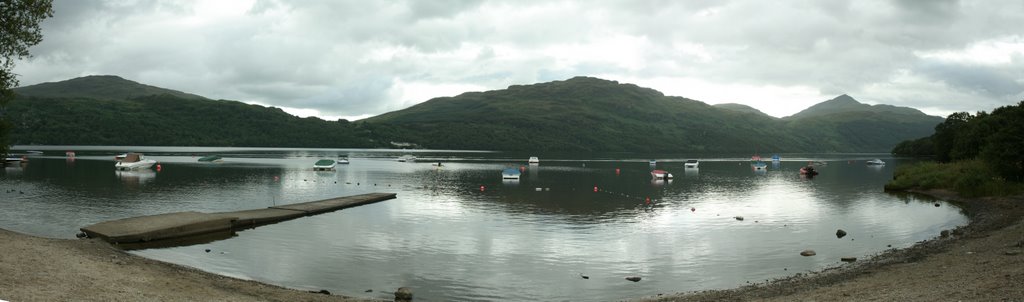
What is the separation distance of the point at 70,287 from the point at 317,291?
8646 mm

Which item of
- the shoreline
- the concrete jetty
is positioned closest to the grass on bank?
the shoreline

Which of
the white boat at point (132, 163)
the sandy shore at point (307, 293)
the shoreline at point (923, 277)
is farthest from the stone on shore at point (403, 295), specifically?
the white boat at point (132, 163)

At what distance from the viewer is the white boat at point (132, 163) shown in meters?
110

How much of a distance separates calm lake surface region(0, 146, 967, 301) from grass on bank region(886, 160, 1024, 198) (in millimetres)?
5447

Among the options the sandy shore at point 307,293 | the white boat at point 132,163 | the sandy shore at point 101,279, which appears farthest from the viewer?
the white boat at point 132,163

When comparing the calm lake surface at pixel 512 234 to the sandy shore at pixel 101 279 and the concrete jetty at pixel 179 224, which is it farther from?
the sandy shore at pixel 101 279

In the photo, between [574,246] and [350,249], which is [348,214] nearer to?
[350,249]

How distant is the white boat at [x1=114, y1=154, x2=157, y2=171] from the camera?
110 metres

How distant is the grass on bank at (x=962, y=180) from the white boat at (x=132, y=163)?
123 meters

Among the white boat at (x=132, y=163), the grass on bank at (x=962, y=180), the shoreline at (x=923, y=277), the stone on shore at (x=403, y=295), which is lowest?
the stone on shore at (x=403, y=295)

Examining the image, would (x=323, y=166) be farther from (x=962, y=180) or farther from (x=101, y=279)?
(x=101, y=279)

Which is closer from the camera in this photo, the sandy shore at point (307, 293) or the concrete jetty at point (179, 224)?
the sandy shore at point (307, 293)

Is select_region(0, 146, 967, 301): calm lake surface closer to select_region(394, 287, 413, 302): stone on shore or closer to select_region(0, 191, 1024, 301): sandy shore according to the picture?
select_region(394, 287, 413, 302): stone on shore

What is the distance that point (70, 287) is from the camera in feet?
60.6
